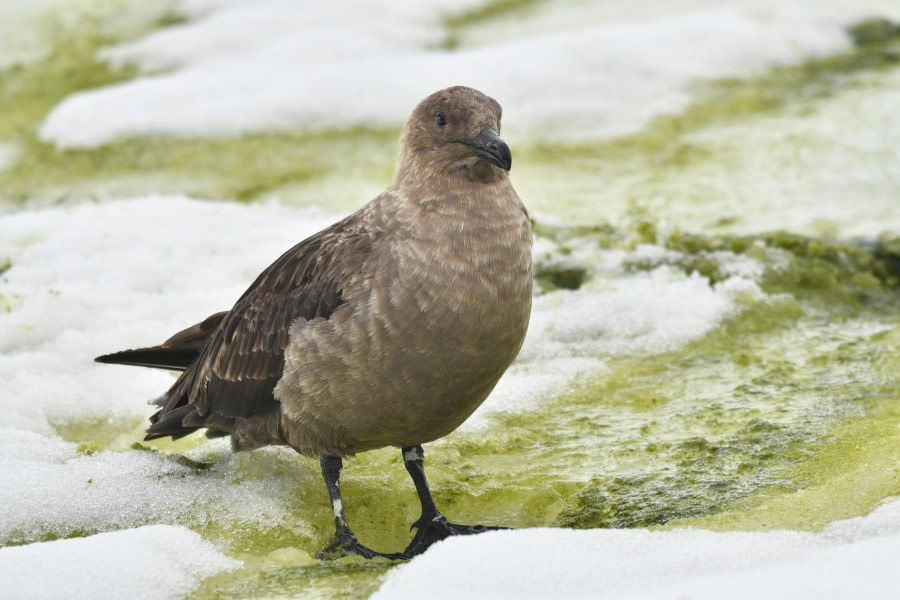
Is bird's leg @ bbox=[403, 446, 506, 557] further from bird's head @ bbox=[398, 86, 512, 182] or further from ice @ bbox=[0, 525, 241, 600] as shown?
bird's head @ bbox=[398, 86, 512, 182]

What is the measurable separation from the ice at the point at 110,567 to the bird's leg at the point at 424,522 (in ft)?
2.36

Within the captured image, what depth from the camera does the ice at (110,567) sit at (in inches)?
125

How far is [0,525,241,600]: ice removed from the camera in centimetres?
319

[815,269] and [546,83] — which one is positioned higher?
[546,83]

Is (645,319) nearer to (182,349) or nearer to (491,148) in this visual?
(491,148)

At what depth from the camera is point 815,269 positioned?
586 cm

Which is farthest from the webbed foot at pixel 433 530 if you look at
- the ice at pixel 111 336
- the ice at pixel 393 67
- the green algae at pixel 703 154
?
the ice at pixel 393 67

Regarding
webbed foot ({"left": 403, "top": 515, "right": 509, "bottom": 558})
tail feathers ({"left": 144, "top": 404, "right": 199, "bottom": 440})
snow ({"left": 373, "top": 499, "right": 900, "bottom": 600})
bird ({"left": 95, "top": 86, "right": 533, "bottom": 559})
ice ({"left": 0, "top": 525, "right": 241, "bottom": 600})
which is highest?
bird ({"left": 95, "top": 86, "right": 533, "bottom": 559})

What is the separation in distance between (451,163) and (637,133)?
14.0ft

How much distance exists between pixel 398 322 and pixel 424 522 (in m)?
0.79

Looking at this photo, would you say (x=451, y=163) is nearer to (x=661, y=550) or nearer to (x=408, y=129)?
(x=408, y=129)

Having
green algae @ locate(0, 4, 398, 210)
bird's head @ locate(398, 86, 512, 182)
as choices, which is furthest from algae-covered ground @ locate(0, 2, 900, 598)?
bird's head @ locate(398, 86, 512, 182)

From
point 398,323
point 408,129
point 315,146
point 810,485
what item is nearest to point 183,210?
point 315,146

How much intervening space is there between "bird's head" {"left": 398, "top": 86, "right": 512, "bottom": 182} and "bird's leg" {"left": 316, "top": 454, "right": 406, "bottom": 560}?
1.10 meters
